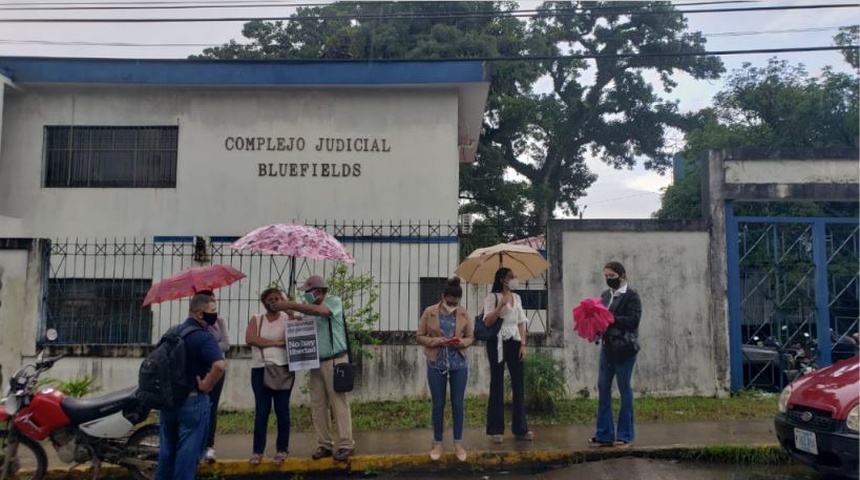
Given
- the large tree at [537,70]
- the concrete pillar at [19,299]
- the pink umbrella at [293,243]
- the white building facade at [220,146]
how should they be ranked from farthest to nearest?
the large tree at [537,70]
the white building facade at [220,146]
the concrete pillar at [19,299]
the pink umbrella at [293,243]

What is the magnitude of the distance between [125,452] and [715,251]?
7260mm

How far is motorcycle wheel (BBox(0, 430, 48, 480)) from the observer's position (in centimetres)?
595

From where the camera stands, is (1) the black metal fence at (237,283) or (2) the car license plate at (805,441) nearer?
(2) the car license plate at (805,441)

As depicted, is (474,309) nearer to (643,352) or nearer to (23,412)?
(643,352)

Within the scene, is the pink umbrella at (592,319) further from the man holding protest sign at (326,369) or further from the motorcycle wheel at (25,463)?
the motorcycle wheel at (25,463)

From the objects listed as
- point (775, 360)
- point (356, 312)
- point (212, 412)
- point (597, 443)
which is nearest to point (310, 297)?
point (212, 412)

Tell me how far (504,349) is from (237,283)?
5.11 m

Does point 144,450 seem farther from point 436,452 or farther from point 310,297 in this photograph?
point 436,452

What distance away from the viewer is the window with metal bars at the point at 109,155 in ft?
39.9

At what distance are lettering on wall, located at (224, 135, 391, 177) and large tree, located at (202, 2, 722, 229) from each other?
1031cm

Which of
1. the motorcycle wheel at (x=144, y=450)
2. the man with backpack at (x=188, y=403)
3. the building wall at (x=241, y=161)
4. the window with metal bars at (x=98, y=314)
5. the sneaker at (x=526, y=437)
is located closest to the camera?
the man with backpack at (x=188, y=403)

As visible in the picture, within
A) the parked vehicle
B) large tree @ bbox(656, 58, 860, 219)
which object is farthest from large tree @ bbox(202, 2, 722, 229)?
the parked vehicle

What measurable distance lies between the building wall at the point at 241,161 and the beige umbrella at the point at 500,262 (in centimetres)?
452

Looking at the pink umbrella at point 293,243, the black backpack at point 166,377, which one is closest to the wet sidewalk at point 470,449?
the black backpack at point 166,377
